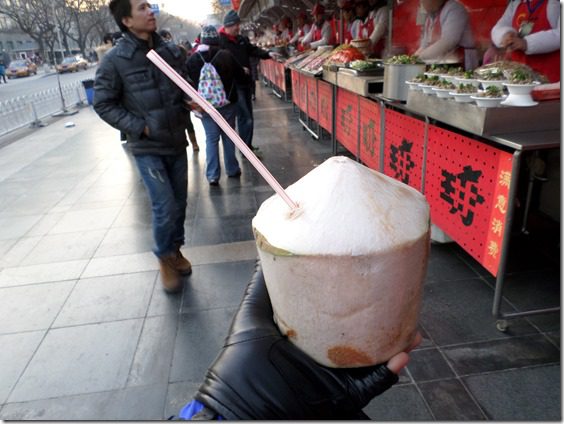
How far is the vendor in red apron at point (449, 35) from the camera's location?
426 cm

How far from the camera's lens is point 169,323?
289cm

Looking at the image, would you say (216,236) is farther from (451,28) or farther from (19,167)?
(19,167)

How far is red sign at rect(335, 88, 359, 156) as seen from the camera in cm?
536

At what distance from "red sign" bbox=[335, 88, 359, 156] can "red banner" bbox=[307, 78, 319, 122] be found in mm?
1440

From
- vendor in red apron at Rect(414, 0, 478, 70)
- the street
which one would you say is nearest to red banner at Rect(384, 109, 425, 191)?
vendor in red apron at Rect(414, 0, 478, 70)

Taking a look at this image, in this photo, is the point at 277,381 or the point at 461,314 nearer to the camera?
the point at 277,381

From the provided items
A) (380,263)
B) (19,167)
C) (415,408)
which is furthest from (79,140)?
(380,263)

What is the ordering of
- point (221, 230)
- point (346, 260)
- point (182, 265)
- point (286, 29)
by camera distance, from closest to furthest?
point (346, 260), point (182, 265), point (221, 230), point (286, 29)

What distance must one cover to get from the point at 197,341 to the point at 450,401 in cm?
149

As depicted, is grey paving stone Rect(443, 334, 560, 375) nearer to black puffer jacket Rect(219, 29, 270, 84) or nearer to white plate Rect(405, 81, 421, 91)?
white plate Rect(405, 81, 421, 91)

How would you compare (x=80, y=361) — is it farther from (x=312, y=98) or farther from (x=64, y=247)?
(x=312, y=98)

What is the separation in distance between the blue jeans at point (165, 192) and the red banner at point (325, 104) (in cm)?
392

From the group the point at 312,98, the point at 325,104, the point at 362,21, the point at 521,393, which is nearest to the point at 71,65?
the point at 312,98

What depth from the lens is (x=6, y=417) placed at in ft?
7.33
